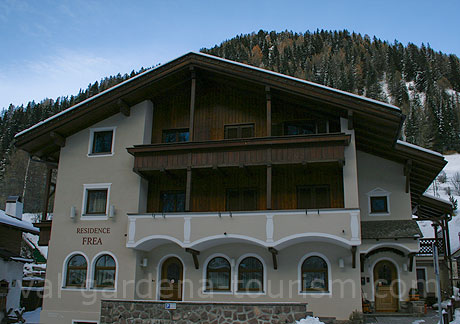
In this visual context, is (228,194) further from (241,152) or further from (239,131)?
(239,131)

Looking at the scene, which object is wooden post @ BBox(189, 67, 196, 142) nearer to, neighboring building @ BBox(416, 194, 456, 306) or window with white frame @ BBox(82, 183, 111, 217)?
window with white frame @ BBox(82, 183, 111, 217)

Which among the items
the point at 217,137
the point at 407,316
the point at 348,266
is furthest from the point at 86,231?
the point at 407,316

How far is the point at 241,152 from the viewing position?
1788 centimetres

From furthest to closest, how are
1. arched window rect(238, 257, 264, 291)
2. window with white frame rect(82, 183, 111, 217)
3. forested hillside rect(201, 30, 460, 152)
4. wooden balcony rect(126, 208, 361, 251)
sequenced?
forested hillside rect(201, 30, 460, 152) → window with white frame rect(82, 183, 111, 217) → arched window rect(238, 257, 264, 291) → wooden balcony rect(126, 208, 361, 251)

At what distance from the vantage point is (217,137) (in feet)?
64.7

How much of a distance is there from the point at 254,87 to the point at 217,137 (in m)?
2.49

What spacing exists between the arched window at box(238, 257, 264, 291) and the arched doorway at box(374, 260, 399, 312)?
4.90 metres

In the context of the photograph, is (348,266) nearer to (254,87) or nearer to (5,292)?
(254,87)

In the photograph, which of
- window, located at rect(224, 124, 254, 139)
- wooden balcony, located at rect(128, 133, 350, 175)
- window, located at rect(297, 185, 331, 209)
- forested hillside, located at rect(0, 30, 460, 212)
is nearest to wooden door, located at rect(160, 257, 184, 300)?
wooden balcony, located at rect(128, 133, 350, 175)

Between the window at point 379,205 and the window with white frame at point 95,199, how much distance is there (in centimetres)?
1070

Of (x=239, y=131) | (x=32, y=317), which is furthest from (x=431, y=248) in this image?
(x=32, y=317)

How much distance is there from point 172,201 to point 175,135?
2.78 meters

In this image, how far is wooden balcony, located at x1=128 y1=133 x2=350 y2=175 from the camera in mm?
17141

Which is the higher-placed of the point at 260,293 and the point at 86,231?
the point at 86,231
